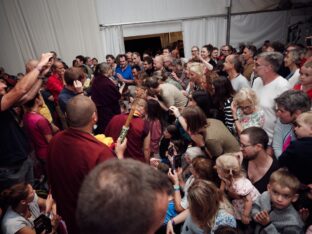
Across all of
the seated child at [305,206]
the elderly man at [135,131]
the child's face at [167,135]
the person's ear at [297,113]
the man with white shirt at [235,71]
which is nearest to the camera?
the seated child at [305,206]

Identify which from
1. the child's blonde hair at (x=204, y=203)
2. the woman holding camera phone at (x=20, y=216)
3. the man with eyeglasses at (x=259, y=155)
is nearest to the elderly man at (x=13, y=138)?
the woman holding camera phone at (x=20, y=216)

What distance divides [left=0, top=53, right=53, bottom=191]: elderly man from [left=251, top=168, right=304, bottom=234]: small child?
6.22 feet

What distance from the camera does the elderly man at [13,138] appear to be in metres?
1.77

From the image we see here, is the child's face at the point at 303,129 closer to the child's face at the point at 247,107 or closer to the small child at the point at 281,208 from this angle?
the small child at the point at 281,208

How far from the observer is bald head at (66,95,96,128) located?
63.9 inches

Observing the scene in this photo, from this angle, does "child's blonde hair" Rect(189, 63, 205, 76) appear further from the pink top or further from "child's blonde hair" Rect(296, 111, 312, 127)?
the pink top

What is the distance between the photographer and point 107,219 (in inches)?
27.5

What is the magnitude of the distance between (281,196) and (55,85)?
11.8ft

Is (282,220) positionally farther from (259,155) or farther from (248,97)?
(248,97)

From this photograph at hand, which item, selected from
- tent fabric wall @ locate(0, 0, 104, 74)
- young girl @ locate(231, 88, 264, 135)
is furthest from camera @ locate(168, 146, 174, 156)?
tent fabric wall @ locate(0, 0, 104, 74)

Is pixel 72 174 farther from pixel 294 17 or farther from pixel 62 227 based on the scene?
pixel 294 17

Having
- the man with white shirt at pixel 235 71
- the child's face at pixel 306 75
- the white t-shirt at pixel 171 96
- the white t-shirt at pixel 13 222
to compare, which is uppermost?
the child's face at pixel 306 75

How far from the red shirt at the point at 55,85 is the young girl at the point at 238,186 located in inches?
120

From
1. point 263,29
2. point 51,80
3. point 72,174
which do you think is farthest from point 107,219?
point 263,29
